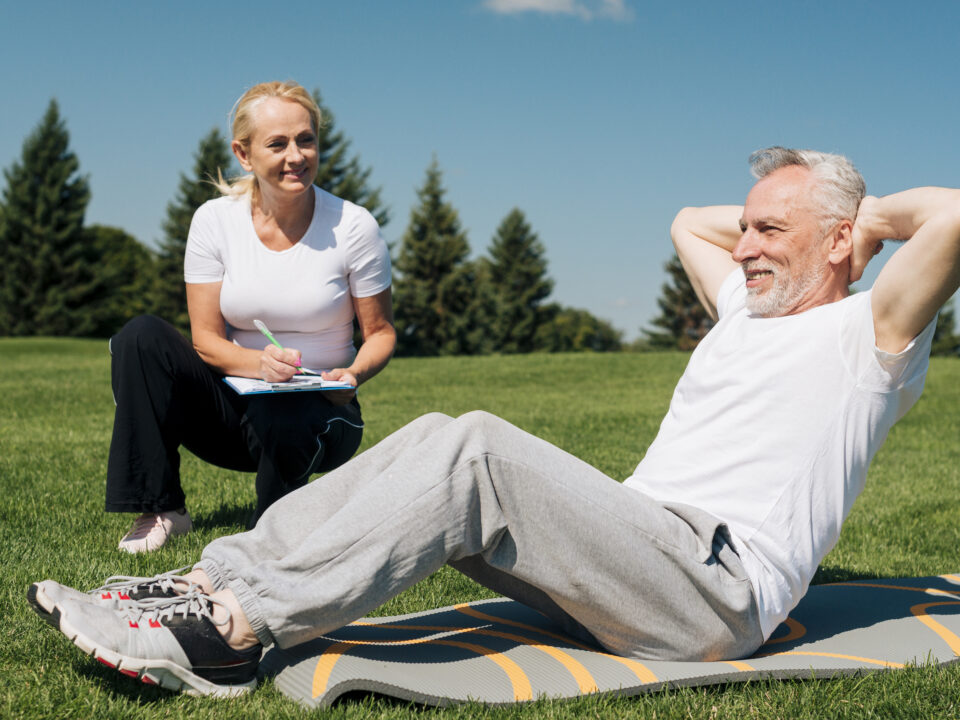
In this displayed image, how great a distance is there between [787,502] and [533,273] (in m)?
60.5

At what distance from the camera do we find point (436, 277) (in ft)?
173

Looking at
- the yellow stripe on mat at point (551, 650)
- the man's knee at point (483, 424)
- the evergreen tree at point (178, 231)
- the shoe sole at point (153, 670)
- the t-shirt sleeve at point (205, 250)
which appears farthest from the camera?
the evergreen tree at point (178, 231)

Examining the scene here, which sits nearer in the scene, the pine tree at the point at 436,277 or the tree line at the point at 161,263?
the tree line at the point at 161,263

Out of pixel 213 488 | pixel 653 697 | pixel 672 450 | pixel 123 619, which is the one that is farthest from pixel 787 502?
pixel 213 488

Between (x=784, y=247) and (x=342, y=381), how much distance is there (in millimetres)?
1879

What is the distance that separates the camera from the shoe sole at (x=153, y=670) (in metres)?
2.19

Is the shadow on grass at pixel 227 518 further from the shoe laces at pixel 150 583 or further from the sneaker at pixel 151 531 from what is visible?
the shoe laces at pixel 150 583

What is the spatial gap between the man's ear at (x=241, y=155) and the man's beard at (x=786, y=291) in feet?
7.46

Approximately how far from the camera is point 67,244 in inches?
1877

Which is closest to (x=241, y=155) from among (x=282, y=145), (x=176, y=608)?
(x=282, y=145)

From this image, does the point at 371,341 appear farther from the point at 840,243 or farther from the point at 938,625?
the point at 938,625

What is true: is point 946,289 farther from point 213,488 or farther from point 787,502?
point 213,488

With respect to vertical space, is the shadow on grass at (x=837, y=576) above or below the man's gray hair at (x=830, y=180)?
below

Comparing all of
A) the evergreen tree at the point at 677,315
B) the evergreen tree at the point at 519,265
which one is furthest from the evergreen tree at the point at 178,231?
Result: the evergreen tree at the point at 677,315
